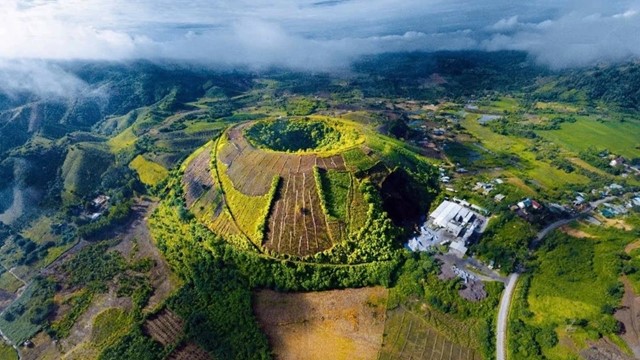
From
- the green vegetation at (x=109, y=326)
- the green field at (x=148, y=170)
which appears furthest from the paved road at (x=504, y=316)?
the green field at (x=148, y=170)

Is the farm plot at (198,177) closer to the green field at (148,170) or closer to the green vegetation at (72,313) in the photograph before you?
the green field at (148,170)

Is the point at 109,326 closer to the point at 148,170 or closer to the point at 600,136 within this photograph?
the point at 148,170

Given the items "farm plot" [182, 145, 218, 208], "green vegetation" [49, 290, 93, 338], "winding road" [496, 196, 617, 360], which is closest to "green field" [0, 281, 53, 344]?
"green vegetation" [49, 290, 93, 338]

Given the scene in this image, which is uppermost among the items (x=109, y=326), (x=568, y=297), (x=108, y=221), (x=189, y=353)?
(x=568, y=297)

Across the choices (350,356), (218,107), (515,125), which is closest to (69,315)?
(350,356)

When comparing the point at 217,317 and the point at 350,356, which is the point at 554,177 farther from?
the point at 217,317

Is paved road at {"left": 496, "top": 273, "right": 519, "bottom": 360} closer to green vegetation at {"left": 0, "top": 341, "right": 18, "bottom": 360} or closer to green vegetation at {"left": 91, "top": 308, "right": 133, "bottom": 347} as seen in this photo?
green vegetation at {"left": 91, "top": 308, "right": 133, "bottom": 347}

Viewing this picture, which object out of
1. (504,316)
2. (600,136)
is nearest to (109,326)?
(504,316)
